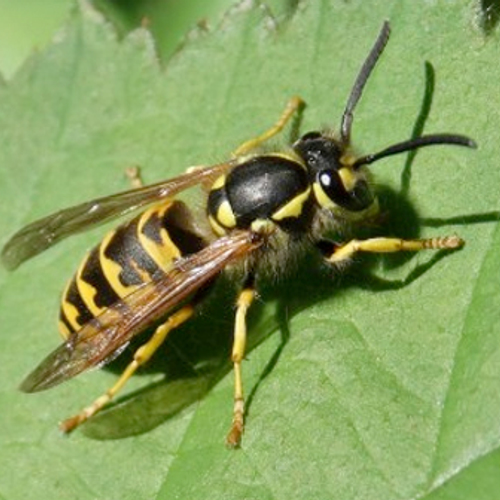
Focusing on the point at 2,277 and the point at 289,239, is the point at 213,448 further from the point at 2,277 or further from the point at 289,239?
the point at 2,277

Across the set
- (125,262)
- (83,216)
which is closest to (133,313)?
(125,262)

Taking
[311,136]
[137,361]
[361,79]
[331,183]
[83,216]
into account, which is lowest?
[137,361]

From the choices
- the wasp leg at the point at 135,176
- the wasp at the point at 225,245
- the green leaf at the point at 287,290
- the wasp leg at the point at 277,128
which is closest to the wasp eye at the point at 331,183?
the wasp at the point at 225,245

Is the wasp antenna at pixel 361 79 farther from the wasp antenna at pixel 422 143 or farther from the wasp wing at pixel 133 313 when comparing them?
the wasp wing at pixel 133 313

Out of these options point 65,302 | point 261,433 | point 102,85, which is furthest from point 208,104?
point 261,433

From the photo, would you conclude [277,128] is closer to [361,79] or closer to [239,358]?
[361,79]

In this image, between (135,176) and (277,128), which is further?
(135,176)
